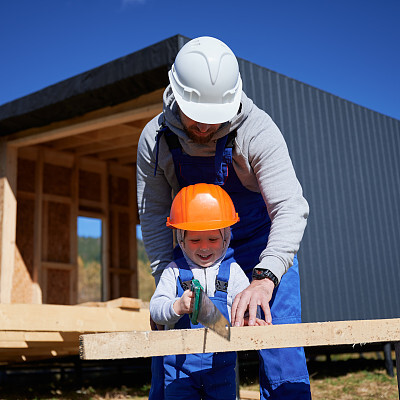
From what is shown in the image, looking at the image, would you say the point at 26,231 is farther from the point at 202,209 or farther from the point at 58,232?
the point at 202,209

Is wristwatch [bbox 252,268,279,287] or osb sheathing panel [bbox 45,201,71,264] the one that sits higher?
osb sheathing panel [bbox 45,201,71,264]

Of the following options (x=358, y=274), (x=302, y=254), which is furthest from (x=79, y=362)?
(x=358, y=274)

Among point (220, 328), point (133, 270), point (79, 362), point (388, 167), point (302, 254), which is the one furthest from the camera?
point (133, 270)

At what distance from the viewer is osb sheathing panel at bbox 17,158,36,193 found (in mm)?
10984

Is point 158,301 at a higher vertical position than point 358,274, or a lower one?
lower

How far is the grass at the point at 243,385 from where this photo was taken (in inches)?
255

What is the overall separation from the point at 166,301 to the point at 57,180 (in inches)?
380

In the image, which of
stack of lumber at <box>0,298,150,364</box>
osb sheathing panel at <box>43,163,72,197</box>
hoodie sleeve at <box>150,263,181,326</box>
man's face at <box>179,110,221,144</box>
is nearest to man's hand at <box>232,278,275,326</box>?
hoodie sleeve at <box>150,263,181,326</box>

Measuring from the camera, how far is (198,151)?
2.77 m

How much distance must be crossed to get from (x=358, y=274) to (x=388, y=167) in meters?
2.22

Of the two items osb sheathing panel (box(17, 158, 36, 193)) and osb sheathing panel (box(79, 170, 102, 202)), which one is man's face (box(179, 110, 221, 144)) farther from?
osb sheathing panel (box(79, 170, 102, 202))

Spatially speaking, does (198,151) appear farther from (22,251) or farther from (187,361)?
(22,251)

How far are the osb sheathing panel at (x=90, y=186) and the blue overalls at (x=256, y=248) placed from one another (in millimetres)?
9435

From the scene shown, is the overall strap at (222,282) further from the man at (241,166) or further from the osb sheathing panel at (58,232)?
the osb sheathing panel at (58,232)
